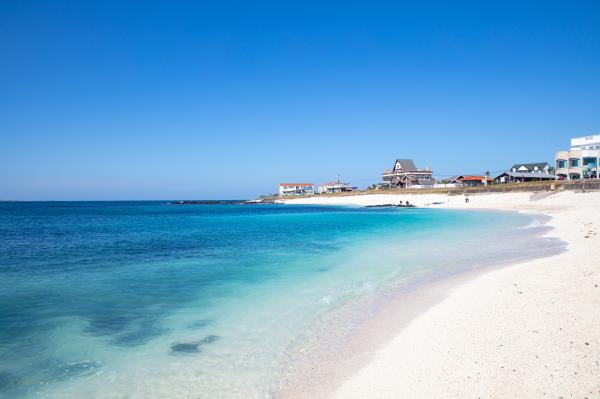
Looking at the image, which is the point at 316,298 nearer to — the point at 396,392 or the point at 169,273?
the point at 396,392

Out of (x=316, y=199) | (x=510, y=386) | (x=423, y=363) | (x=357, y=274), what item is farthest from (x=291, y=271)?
(x=316, y=199)

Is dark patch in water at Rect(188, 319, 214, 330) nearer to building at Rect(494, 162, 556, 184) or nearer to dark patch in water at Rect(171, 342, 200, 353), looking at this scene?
dark patch in water at Rect(171, 342, 200, 353)

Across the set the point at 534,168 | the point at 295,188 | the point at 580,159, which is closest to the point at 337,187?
the point at 295,188

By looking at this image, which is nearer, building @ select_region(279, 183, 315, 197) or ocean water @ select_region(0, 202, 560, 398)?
ocean water @ select_region(0, 202, 560, 398)

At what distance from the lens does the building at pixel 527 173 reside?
78.7m

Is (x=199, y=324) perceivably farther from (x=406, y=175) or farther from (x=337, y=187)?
(x=337, y=187)

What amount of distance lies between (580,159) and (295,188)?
132497mm

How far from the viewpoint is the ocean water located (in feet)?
20.8

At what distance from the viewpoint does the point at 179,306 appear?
413 inches

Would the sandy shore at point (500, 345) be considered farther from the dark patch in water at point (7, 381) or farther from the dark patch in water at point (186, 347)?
the dark patch in water at point (7, 381)

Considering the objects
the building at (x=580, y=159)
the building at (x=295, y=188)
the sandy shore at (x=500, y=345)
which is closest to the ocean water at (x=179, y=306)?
the sandy shore at (x=500, y=345)

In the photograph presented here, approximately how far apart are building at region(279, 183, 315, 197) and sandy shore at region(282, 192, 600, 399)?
172004mm

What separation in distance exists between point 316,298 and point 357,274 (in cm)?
367

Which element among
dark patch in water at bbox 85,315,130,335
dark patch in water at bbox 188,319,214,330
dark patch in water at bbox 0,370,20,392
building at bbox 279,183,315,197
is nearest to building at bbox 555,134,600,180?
dark patch in water at bbox 188,319,214,330
